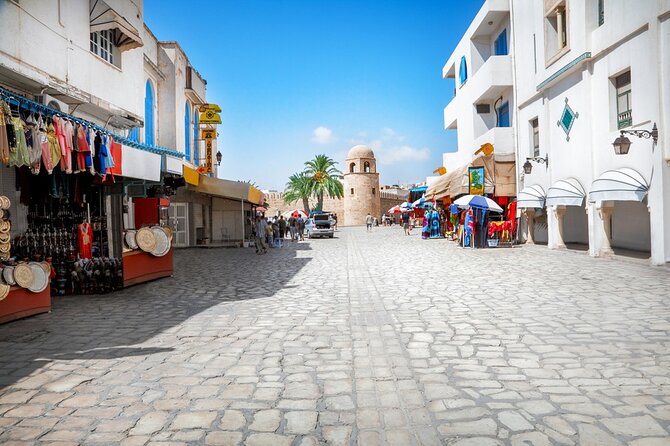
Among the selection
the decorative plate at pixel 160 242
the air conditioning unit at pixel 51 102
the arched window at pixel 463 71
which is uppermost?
the arched window at pixel 463 71

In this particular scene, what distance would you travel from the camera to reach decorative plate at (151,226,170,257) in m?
11.1

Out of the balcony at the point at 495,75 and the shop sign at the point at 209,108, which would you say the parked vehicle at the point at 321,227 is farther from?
the balcony at the point at 495,75

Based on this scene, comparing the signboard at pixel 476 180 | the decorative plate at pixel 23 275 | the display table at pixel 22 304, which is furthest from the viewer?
the signboard at pixel 476 180

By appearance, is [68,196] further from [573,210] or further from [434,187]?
[434,187]

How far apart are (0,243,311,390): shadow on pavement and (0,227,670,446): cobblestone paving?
0.04m

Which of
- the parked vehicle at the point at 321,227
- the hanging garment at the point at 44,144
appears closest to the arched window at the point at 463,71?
the parked vehicle at the point at 321,227

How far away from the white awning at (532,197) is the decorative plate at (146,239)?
13.2 meters

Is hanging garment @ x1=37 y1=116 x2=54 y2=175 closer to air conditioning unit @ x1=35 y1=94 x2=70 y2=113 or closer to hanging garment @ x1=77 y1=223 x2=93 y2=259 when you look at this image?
hanging garment @ x1=77 y1=223 x2=93 y2=259

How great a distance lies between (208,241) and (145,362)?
20.6 meters

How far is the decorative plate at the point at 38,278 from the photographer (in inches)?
285

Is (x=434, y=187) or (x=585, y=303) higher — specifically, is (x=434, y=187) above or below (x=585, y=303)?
above

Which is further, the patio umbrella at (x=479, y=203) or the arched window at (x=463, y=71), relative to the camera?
the arched window at (x=463, y=71)

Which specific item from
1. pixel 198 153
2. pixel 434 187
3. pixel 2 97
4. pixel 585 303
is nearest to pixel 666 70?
pixel 585 303

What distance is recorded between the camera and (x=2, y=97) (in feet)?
20.6
